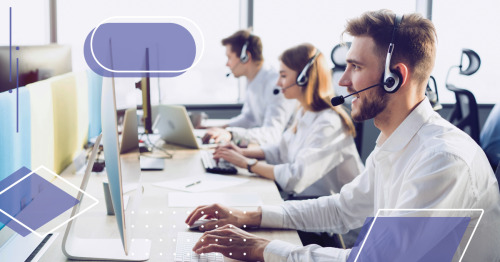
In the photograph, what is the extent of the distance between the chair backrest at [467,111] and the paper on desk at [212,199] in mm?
1891

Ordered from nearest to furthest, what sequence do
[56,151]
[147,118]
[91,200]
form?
1. [91,200]
2. [56,151]
3. [147,118]

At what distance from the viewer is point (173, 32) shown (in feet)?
13.7

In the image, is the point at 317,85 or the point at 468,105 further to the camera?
the point at 468,105

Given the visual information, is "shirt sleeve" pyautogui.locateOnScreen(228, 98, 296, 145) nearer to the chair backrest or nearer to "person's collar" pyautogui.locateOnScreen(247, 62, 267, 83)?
"person's collar" pyautogui.locateOnScreen(247, 62, 267, 83)

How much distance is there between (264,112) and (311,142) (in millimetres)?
1461

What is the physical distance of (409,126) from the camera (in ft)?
4.03

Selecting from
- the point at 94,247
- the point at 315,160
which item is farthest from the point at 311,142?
the point at 94,247

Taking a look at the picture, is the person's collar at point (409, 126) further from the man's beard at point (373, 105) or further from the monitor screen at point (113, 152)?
the monitor screen at point (113, 152)

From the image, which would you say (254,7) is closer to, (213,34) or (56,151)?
(213,34)

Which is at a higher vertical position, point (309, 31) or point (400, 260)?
point (309, 31)

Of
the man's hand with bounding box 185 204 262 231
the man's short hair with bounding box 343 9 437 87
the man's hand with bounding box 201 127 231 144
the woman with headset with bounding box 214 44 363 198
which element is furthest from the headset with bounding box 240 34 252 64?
the man's short hair with bounding box 343 9 437 87

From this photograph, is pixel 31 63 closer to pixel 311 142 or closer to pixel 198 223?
pixel 198 223

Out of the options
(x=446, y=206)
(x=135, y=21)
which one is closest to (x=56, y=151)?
(x=446, y=206)

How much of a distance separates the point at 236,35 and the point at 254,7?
3.24 feet
